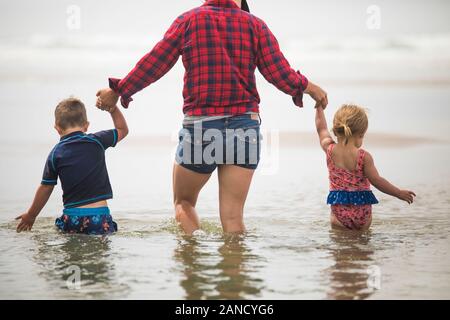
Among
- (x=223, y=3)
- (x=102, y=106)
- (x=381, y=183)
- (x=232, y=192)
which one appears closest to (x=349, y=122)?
(x=381, y=183)

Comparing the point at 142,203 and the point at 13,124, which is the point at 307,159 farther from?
the point at 13,124

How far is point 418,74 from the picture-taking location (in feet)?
37.9

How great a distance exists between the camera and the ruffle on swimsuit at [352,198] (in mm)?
4570

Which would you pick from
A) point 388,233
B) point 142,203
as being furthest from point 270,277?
point 142,203

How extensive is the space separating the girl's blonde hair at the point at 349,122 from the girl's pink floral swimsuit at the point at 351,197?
10 centimetres

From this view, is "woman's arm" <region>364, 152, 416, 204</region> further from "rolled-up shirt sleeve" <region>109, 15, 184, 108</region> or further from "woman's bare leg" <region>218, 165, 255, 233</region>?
"rolled-up shirt sleeve" <region>109, 15, 184, 108</region>

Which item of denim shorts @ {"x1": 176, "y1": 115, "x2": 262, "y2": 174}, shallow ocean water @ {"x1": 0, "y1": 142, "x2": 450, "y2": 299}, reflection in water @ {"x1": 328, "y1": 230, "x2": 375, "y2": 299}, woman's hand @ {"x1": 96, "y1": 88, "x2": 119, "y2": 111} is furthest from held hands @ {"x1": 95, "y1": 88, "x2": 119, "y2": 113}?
reflection in water @ {"x1": 328, "y1": 230, "x2": 375, "y2": 299}

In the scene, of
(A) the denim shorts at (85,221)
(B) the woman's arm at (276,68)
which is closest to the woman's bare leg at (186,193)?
(A) the denim shorts at (85,221)

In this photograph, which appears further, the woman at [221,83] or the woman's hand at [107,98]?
the woman's hand at [107,98]

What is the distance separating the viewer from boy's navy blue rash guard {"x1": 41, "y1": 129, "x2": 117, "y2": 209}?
14.3 feet

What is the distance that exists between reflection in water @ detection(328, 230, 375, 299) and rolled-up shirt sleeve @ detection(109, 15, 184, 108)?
1.27 meters

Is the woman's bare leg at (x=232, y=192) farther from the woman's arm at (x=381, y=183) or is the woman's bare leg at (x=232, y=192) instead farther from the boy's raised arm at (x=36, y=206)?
the boy's raised arm at (x=36, y=206)

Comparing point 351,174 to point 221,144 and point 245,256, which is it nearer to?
point 221,144
